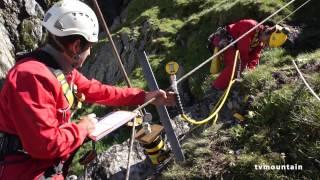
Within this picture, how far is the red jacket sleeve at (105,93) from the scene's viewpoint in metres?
5.68

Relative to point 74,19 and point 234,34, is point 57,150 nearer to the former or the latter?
point 74,19

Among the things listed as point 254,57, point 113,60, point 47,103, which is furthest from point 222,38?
point 113,60

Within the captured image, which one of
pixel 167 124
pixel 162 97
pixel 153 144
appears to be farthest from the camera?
pixel 153 144

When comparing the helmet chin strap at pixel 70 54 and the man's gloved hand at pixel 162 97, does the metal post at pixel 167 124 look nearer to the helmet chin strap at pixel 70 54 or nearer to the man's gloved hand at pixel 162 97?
the man's gloved hand at pixel 162 97

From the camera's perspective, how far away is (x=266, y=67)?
8680 millimetres

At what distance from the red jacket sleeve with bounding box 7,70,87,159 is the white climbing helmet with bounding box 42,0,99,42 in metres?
0.57

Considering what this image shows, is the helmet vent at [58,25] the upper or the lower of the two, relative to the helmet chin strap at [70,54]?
upper

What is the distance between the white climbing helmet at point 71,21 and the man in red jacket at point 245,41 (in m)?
4.59

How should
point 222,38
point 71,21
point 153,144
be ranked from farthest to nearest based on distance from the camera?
point 222,38, point 153,144, point 71,21

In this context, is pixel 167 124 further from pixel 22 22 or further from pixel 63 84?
pixel 22 22

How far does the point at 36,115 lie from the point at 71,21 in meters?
1.16

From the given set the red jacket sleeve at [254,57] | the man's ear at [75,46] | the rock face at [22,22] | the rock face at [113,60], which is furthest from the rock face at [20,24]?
the man's ear at [75,46]

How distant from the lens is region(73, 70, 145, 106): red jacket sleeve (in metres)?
5.68

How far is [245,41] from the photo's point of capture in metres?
9.09
